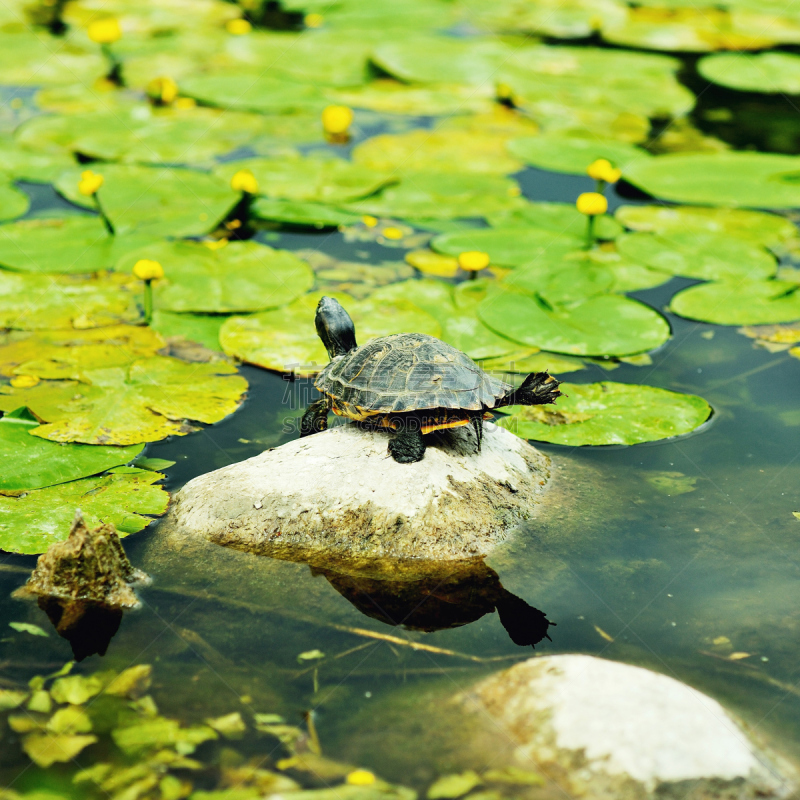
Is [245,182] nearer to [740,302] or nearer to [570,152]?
[570,152]

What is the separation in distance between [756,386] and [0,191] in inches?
272

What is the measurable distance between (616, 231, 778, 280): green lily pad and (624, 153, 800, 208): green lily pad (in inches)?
32.5

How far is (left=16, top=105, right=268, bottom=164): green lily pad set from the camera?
8.34 m

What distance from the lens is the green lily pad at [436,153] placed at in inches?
331

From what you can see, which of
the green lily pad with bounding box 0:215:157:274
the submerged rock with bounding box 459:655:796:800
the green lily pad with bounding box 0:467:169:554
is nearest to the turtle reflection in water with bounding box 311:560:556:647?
the submerged rock with bounding box 459:655:796:800

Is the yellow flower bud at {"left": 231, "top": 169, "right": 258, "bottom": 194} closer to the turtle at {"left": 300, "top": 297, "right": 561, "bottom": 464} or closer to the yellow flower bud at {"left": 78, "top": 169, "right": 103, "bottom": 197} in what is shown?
the yellow flower bud at {"left": 78, "top": 169, "right": 103, "bottom": 197}

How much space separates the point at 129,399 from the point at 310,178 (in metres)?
3.76

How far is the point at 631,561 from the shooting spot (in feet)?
13.2

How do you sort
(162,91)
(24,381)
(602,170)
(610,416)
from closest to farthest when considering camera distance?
(610,416)
(24,381)
(602,170)
(162,91)

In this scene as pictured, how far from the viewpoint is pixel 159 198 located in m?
7.41

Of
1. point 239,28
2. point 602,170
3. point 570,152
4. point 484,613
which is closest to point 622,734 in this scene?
point 484,613

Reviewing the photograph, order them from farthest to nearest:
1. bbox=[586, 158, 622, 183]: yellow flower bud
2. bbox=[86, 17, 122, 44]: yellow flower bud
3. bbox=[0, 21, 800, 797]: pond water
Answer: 1. bbox=[86, 17, 122, 44]: yellow flower bud
2. bbox=[586, 158, 622, 183]: yellow flower bud
3. bbox=[0, 21, 800, 797]: pond water

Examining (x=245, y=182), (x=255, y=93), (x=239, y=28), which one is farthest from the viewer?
(x=239, y=28)

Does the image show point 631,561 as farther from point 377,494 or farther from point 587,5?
point 587,5
